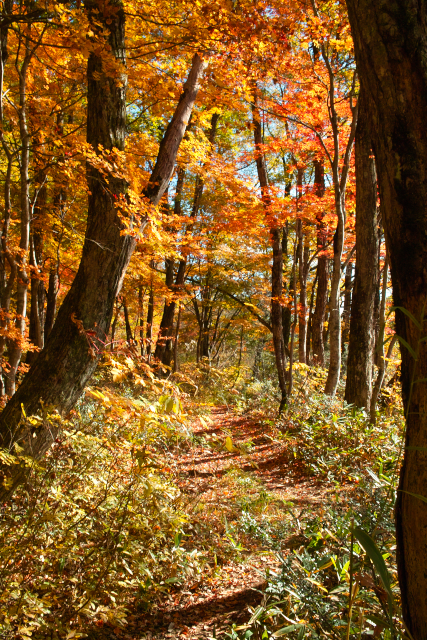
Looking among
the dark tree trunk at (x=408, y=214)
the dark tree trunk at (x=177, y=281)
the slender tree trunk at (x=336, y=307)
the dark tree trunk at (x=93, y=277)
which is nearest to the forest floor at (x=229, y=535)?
the dark tree trunk at (x=408, y=214)

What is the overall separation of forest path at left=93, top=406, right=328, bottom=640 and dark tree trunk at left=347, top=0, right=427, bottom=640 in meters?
1.30

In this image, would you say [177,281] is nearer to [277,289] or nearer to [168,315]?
[168,315]

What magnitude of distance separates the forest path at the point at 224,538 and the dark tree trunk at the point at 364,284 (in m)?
1.55

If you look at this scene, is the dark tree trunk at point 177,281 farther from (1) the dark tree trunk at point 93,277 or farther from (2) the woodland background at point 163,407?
(1) the dark tree trunk at point 93,277

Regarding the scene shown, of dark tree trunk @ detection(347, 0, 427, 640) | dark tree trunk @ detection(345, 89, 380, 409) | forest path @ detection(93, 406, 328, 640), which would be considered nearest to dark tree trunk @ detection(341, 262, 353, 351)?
dark tree trunk @ detection(345, 89, 380, 409)

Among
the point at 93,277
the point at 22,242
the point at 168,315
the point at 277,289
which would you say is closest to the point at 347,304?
the point at 168,315

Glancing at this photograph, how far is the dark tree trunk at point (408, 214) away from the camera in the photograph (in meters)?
1.03

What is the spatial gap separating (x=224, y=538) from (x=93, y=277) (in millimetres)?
2572

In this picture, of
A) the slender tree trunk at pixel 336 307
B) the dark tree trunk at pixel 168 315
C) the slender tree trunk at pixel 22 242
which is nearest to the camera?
the slender tree trunk at pixel 22 242

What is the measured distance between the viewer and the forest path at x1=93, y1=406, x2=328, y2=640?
232cm

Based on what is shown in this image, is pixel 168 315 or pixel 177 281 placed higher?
pixel 177 281

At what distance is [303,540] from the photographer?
261 cm

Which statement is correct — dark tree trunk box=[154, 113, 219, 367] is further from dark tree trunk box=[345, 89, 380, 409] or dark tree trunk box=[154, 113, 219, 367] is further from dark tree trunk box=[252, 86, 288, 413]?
dark tree trunk box=[345, 89, 380, 409]

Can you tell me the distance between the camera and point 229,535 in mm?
3117
